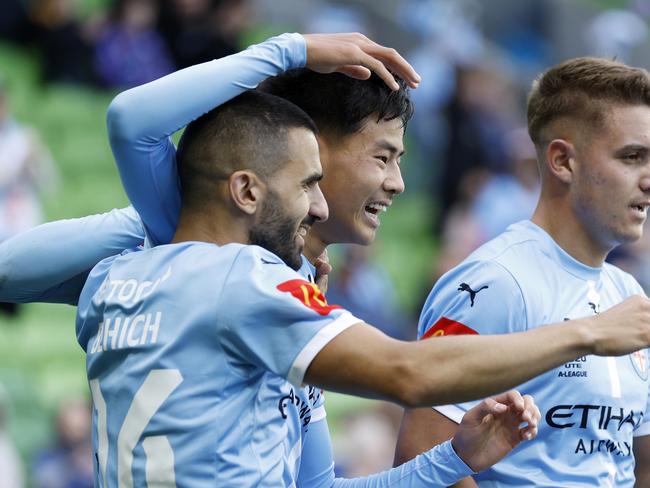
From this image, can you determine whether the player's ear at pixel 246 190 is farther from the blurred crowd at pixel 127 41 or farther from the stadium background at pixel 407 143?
the blurred crowd at pixel 127 41

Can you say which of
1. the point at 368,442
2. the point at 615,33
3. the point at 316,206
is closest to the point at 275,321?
the point at 316,206

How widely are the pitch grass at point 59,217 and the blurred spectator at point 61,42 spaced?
0.48ft

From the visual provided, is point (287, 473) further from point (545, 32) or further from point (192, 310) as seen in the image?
point (545, 32)

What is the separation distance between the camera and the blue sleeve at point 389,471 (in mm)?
3734

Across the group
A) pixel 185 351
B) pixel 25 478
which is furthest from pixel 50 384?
pixel 185 351

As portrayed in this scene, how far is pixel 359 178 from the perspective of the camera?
12.9ft

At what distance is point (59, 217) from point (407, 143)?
166 inches

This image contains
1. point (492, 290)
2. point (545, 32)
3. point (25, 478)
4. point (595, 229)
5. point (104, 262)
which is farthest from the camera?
point (545, 32)

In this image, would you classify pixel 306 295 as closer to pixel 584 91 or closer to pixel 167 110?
pixel 167 110

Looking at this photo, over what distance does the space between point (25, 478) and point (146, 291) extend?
19.0ft

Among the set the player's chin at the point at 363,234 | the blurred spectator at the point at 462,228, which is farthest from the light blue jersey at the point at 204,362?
the blurred spectator at the point at 462,228

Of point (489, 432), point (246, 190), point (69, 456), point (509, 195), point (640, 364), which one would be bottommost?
point (69, 456)

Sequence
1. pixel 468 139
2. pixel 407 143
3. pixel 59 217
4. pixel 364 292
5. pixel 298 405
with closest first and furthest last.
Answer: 1. pixel 298 405
2. pixel 364 292
3. pixel 59 217
4. pixel 468 139
5. pixel 407 143

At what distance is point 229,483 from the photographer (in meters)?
3.08
